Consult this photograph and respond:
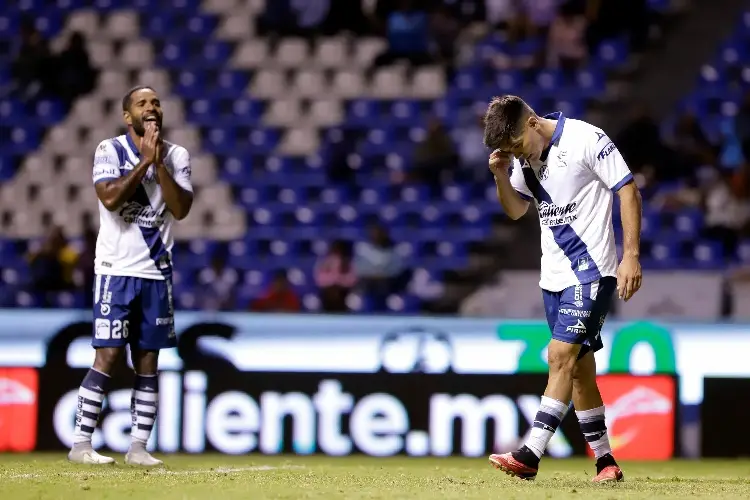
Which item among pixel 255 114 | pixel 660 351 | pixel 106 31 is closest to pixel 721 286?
pixel 660 351

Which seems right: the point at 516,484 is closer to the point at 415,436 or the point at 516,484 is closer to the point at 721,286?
the point at 415,436

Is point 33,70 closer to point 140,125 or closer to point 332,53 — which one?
point 332,53

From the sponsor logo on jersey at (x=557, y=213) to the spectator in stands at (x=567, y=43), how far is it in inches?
385

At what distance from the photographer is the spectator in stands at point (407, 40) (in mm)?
16734

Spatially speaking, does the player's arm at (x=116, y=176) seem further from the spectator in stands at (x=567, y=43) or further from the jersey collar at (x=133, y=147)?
the spectator in stands at (x=567, y=43)

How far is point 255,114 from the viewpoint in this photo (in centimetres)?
1680

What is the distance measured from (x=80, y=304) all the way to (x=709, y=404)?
22.3 feet

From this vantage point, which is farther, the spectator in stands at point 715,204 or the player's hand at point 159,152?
the spectator in stands at point 715,204

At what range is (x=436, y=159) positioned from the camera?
15555 mm

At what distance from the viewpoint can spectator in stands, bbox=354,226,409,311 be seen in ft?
45.9

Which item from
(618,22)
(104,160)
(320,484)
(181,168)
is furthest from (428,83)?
(320,484)

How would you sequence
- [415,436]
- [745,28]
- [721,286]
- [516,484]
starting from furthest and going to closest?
[745,28], [721,286], [415,436], [516,484]

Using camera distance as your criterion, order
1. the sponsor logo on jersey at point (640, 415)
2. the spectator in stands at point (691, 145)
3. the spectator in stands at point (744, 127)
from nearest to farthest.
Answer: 1. the sponsor logo on jersey at point (640, 415)
2. the spectator in stands at point (691, 145)
3. the spectator in stands at point (744, 127)

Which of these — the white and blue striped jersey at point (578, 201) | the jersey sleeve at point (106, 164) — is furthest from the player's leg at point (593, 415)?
the jersey sleeve at point (106, 164)
